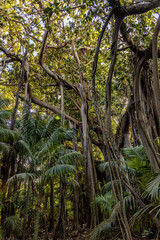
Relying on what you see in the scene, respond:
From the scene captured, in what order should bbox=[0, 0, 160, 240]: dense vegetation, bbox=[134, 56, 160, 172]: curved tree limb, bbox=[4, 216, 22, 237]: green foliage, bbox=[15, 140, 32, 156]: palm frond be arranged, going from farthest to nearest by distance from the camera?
bbox=[15, 140, 32, 156]: palm frond
bbox=[4, 216, 22, 237]: green foliage
bbox=[134, 56, 160, 172]: curved tree limb
bbox=[0, 0, 160, 240]: dense vegetation

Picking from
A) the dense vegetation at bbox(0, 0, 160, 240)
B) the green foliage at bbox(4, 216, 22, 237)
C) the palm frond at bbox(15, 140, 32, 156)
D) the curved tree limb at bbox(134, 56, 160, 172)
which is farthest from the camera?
the palm frond at bbox(15, 140, 32, 156)

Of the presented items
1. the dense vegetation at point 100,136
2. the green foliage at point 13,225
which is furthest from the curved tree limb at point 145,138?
the green foliage at point 13,225

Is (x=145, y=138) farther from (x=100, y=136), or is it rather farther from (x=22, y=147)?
(x=22, y=147)

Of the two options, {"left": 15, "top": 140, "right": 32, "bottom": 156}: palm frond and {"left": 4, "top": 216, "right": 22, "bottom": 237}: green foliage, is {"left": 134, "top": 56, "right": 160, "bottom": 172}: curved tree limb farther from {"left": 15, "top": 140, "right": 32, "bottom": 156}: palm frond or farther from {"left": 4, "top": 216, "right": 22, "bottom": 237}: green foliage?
{"left": 4, "top": 216, "right": 22, "bottom": 237}: green foliage

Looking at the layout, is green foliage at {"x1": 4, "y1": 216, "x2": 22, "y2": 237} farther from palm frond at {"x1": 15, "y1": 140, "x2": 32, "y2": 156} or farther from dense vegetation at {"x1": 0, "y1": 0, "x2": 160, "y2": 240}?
palm frond at {"x1": 15, "y1": 140, "x2": 32, "y2": 156}

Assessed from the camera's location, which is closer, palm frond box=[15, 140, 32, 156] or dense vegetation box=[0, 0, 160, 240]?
dense vegetation box=[0, 0, 160, 240]

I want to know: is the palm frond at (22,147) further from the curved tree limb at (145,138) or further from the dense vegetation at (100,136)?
the curved tree limb at (145,138)

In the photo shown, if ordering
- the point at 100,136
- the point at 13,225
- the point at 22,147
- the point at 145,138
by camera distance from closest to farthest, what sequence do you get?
the point at 145,138 → the point at 13,225 → the point at 22,147 → the point at 100,136

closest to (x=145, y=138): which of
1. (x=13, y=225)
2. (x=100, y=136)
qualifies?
(x=100, y=136)

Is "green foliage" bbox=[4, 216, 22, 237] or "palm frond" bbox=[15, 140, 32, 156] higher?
"palm frond" bbox=[15, 140, 32, 156]

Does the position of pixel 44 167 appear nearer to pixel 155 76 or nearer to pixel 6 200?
pixel 6 200

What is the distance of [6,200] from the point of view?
3.89 metres

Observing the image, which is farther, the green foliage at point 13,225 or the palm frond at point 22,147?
the palm frond at point 22,147

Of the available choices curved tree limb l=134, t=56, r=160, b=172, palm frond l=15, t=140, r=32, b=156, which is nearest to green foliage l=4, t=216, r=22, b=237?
palm frond l=15, t=140, r=32, b=156
